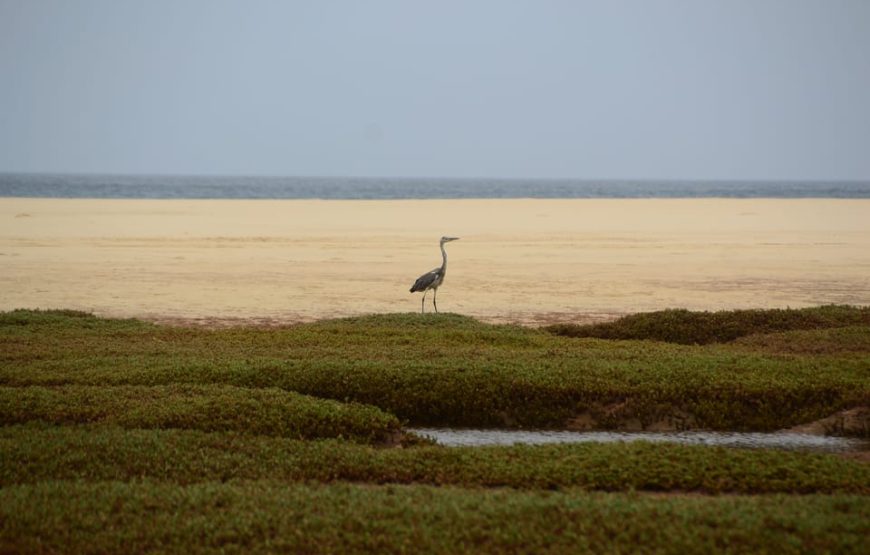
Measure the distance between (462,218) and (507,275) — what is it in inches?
1308

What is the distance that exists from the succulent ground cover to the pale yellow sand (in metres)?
6.52

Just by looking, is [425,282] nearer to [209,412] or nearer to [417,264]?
[209,412]

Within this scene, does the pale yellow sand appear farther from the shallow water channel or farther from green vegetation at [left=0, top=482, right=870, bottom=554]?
green vegetation at [left=0, top=482, right=870, bottom=554]

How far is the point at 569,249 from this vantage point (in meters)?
39.9

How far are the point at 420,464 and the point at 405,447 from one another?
133cm

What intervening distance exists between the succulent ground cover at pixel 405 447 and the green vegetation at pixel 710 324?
830mm

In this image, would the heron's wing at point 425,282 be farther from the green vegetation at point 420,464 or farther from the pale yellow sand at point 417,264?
the green vegetation at point 420,464

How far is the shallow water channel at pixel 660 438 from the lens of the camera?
12125mm

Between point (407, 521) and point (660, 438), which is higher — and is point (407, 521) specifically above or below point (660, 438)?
above

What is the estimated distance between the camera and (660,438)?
12.4 meters

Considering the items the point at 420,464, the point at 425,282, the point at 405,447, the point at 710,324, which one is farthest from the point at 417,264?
the point at 420,464

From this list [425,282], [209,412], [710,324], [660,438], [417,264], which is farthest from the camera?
[417,264]

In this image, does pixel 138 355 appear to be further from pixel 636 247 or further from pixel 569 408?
pixel 636 247

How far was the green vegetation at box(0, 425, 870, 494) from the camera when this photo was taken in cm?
966
